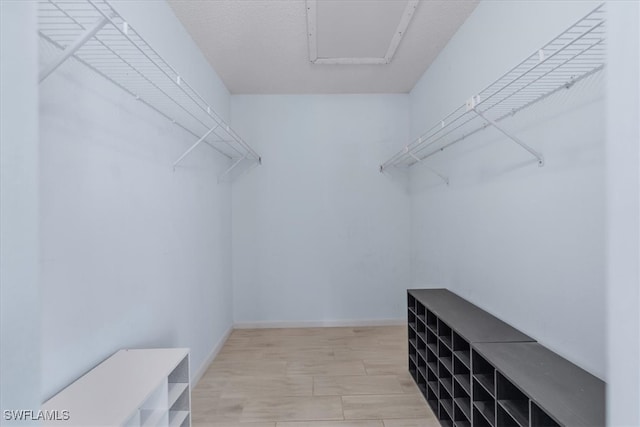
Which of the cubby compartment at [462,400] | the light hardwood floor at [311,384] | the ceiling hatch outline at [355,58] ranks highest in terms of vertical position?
the ceiling hatch outline at [355,58]

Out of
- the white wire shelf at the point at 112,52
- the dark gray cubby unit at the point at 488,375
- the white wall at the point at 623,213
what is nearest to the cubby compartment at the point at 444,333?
the dark gray cubby unit at the point at 488,375

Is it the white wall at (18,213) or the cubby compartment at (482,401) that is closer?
the white wall at (18,213)

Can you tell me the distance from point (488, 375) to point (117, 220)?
2007mm

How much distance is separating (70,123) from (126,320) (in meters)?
0.98

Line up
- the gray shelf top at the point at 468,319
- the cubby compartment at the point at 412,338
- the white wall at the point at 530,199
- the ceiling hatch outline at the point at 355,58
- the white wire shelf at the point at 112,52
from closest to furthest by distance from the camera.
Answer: the white wire shelf at the point at 112,52 < the white wall at the point at 530,199 < the gray shelf top at the point at 468,319 < the ceiling hatch outline at the point at 355,58 < the cubby compartment at the point at 412,338

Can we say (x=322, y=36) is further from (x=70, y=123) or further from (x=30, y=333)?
(x=30, y=333)

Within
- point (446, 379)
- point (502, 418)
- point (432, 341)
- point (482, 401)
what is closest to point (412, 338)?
point (432, 341)

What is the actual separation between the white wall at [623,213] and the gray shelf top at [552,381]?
2.46ft

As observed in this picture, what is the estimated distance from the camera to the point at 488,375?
68.5 inches

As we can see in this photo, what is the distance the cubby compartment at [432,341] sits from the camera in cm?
234

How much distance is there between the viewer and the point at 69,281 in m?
1.34

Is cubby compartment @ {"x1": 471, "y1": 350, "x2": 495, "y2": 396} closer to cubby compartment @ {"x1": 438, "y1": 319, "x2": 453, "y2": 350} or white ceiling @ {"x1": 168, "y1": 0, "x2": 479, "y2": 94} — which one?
cubby compartment @ {"x1": 438, "y1": 319, "x2": 453, "y2": 350}

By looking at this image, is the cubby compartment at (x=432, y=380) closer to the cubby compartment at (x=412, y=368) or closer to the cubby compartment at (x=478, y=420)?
the cubby compartment at (x=412, y=368)

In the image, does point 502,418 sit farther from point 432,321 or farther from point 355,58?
point 355,58
